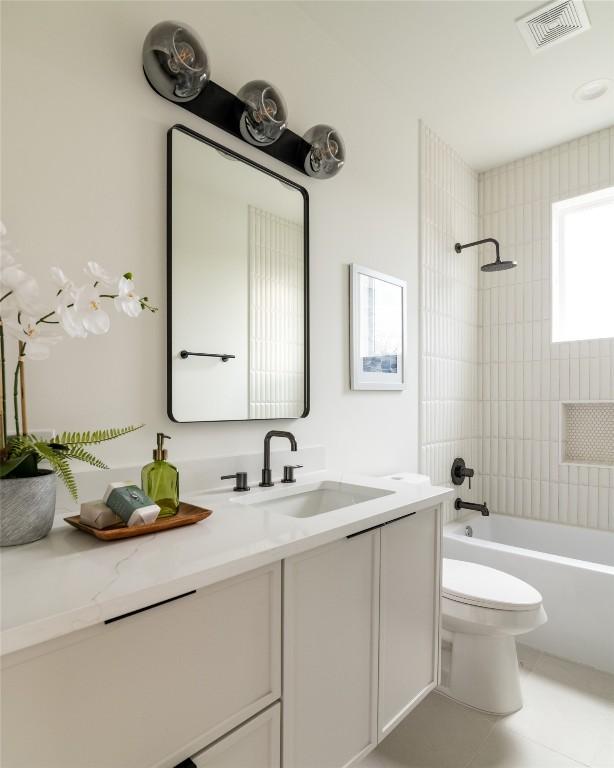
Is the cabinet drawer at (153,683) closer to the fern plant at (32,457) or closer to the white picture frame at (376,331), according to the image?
the fern plant at (32,457)

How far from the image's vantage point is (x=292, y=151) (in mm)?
1715

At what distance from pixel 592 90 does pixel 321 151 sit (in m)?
1.58

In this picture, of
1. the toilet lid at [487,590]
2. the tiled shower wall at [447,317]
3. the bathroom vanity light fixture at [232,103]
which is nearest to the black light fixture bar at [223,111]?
the bathroom vanity light fixture at [232,103]

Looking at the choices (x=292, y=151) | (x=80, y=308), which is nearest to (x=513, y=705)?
(x=80, y=308)

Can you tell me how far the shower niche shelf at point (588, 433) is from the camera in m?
2.65

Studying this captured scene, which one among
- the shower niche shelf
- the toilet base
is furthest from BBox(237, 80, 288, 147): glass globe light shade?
the shower niche shelf

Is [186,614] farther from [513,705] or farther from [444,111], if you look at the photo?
[444,111]

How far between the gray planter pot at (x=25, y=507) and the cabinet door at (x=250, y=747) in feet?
1.62

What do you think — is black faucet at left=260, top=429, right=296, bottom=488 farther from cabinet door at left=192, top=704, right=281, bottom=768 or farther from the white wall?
cabinet door at left=192, top=704, right=281, bottom=768

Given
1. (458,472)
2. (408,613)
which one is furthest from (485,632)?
(458,472)

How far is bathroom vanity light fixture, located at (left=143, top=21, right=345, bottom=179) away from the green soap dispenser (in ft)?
3.26

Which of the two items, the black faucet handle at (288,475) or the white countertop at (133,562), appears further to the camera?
the black faucet handle at (288,475)

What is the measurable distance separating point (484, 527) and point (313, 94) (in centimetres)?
252

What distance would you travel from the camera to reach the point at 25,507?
85 cm
